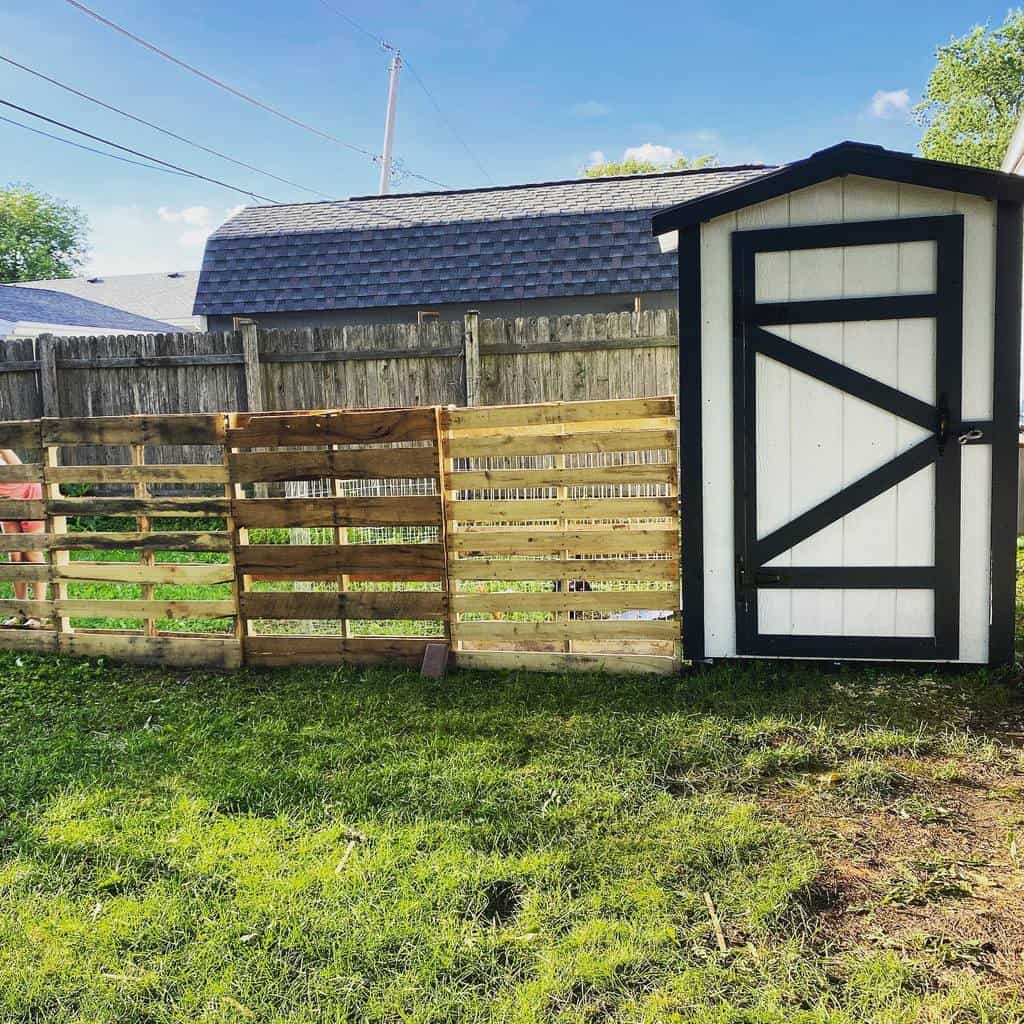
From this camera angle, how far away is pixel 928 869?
2.59 m

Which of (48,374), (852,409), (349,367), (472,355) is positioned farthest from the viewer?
(48,374)

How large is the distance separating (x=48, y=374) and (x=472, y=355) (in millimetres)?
4403

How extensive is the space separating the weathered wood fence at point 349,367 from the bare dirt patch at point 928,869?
4681 mm

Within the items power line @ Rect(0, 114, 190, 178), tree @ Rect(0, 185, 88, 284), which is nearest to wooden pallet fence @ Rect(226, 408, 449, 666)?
power line @ Rect(0, 114, 190, 178)

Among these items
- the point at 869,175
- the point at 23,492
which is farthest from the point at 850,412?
the point at 23,492

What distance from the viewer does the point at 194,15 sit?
19344mm

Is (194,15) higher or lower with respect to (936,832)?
higher

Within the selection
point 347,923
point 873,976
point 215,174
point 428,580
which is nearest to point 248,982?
point 347,923

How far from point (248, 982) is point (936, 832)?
2.15m

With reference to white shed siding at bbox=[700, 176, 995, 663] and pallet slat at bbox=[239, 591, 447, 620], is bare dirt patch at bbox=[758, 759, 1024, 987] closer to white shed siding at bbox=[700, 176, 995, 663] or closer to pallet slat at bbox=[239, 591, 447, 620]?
white shed siding at bbox=[700, 176, 995, 663]

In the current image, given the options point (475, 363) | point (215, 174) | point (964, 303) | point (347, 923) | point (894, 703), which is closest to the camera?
point (347, 923)

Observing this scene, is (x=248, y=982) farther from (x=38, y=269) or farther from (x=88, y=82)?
(x=38, y=269)

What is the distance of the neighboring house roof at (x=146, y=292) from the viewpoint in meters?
26.3

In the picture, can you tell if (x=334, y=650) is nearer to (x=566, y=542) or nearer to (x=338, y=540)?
(x=338, y=540)
